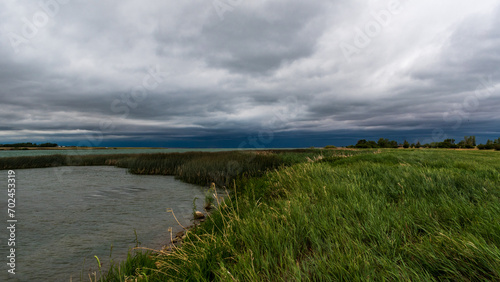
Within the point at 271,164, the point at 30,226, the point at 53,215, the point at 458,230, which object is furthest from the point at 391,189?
the point at 271,164

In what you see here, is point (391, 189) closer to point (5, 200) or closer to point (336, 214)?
point (336, 214)

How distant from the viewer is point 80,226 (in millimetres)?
8070

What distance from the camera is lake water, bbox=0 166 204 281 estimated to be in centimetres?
546

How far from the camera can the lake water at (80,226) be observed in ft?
17.9

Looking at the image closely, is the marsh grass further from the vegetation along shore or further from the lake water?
the vegetation along shore

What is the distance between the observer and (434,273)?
2.07 meters

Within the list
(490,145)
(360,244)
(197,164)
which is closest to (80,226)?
(360,244)

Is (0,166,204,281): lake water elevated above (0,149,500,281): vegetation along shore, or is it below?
below

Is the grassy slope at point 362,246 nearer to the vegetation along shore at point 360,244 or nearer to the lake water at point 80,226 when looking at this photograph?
the vegetation along shore at point 360,244

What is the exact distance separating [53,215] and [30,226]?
1.34 meters

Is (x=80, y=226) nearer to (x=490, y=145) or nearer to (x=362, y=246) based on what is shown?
(x=362, y=246)

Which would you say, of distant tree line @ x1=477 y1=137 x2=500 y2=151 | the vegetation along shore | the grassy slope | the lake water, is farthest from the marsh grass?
distant tree line @ x1=477 y1=137 x2=500 y2=151

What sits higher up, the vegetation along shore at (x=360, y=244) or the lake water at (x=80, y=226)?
the vegetation along shore at (x=360, y=244)

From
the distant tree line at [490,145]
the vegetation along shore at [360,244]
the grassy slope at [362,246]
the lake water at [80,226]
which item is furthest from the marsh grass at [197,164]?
the distant tree line at [490,145]
